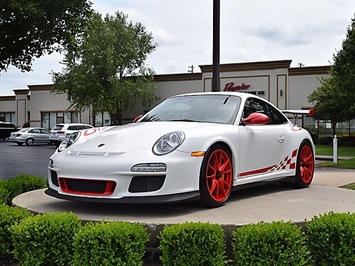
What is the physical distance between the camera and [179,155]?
4.48 metres

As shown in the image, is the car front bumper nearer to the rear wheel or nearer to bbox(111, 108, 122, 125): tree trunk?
the rear wheel

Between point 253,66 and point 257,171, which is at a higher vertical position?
point 253,66

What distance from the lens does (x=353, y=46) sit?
56.4ft

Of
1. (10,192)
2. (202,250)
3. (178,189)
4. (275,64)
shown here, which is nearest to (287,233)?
(202,250)

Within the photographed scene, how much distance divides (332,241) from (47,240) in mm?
2379

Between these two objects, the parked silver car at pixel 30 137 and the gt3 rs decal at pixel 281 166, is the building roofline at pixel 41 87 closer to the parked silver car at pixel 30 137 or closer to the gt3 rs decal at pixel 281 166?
the parked silver car at pixel 30 137

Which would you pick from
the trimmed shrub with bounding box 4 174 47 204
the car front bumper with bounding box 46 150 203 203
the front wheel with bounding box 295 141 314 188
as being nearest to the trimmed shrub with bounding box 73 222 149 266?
the car front bumper with bounding box 46 150 203 203

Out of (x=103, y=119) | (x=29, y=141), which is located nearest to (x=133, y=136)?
(x=29, y=141)

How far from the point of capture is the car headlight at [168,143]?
14.8ft

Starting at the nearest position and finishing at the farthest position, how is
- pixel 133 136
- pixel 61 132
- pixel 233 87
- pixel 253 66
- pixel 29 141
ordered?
pixel 133 136 < pixel 61 132 < pixel 29 141 < pixel 253 66 < pixel 233 87

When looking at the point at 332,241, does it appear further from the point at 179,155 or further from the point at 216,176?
the point at 179,155

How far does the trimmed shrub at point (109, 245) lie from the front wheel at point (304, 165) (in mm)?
3597

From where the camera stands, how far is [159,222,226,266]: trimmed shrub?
3.62 meters

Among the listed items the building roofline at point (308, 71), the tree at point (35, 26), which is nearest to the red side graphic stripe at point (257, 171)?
the tree at point (35, 26)
